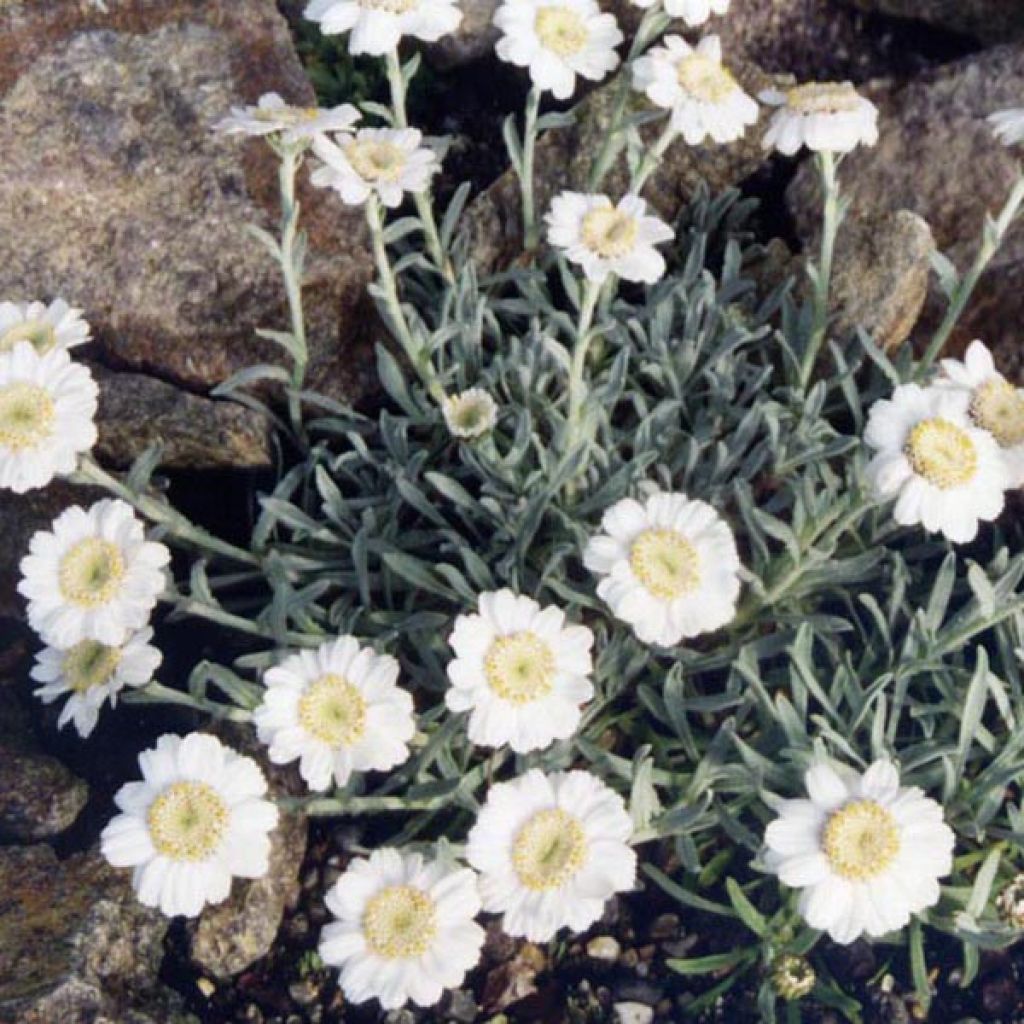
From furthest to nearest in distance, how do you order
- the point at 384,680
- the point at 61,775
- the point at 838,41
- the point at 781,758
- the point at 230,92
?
the point at 838,41 < the point at 230,92 < the point at 61,775 < the point at 781,758 < the point at 384,680

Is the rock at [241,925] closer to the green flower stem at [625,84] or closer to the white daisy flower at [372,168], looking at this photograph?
the white daisy flower at [372,168]

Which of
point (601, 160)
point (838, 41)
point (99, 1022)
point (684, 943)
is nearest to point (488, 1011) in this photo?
point (684, 943)

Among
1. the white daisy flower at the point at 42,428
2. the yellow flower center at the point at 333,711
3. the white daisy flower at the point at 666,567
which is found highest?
the white daisy flower at the point at 42,428

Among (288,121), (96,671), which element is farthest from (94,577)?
(288,121)

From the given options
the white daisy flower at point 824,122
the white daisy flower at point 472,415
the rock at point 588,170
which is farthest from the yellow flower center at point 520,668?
the rock at point 588,170

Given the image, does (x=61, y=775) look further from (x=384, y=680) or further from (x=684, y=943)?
(x=684, y=943)

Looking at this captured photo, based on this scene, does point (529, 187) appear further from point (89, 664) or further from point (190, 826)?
point (190, 826)
